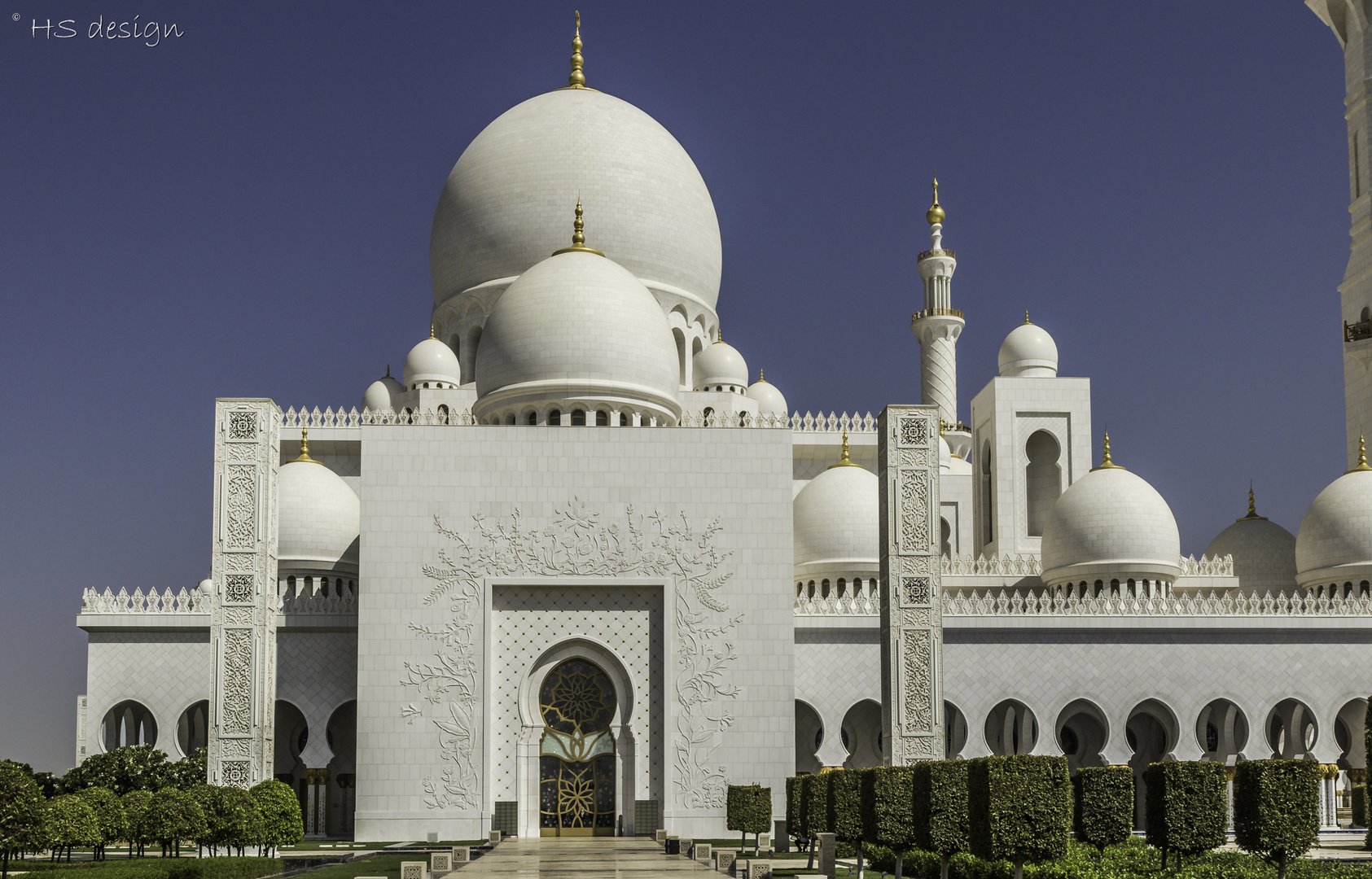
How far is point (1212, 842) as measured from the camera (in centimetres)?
1331

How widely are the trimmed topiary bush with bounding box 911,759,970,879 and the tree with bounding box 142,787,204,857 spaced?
8115 mm

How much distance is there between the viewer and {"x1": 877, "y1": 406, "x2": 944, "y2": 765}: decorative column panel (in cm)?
2225

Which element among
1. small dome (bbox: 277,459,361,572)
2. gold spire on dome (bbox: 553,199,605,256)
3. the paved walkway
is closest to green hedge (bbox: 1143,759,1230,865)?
the paved walkway

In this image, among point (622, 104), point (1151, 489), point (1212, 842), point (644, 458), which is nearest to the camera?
point (1212, 842)

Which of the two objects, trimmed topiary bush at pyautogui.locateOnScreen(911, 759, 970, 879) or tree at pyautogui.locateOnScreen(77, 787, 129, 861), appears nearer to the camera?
trimmed topiary bush at pyautogui.locateOnScreen(911, 759, 970, 879)

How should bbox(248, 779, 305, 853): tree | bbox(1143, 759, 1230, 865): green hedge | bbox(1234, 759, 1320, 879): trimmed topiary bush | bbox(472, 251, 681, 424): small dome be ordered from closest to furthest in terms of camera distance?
bbox(1234, 759, 1320, 879): trimmed topiary bush, bbox(1143, 759, 1230, 865): green hedge, bbox(248, 779, 305, 853): tree, bbox(472, 251, 681, 424): small dome

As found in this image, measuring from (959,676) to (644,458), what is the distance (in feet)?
23.0

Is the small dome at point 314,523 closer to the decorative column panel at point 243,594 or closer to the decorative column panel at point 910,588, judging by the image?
the decorative column panel at point 243,594

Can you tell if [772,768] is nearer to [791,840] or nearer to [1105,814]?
[791,840]

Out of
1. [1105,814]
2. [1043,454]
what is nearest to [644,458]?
[1105,814]

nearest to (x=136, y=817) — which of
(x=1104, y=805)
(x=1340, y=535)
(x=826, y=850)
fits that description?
(x=826, y=850)

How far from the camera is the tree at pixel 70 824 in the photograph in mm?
14961

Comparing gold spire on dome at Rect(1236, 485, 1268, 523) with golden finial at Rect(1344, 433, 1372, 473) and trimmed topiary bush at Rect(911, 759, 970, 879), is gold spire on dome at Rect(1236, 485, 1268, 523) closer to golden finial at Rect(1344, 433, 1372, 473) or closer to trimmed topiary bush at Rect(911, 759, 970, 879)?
golden finial at Rect(1344, 433, 1372, 473)

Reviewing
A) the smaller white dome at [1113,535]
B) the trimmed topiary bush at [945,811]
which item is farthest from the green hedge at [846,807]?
the smaller white dome at [1113,535]
